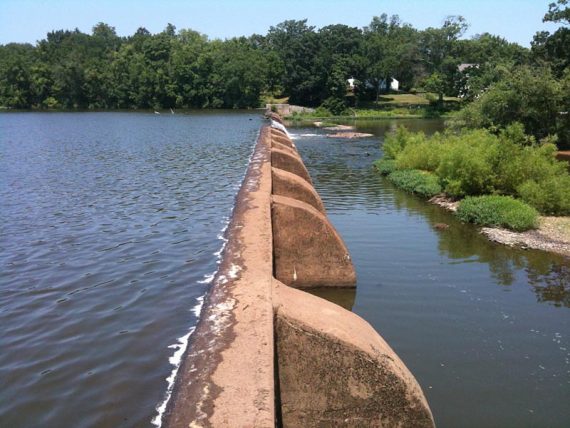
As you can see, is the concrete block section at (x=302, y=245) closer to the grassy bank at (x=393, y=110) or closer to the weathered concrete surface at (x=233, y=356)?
the weathered concrete surface at (x=233, y=356)

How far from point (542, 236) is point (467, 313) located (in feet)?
19.5

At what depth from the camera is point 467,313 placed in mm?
8633

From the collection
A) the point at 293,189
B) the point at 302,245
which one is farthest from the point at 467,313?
the point at 293,189

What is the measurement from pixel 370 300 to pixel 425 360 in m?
1.99

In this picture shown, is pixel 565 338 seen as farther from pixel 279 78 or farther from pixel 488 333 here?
pixel 279 78

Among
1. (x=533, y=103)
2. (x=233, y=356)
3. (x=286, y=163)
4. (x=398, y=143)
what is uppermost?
(x=533, y=103)

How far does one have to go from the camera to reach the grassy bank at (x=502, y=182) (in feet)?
48.8

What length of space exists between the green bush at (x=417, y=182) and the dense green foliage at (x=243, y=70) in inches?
2388

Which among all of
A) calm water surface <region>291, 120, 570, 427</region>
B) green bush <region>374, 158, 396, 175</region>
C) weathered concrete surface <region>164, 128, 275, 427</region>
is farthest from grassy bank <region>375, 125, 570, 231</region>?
weathered concrete surface <region>164, 128, 275, 427</region>

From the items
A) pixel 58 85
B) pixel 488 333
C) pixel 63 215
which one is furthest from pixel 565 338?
pixel 58 85

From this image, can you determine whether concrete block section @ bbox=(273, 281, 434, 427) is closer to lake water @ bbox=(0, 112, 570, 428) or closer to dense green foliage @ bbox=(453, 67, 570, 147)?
lake water @ bbox=(0, 112, 570, 428)

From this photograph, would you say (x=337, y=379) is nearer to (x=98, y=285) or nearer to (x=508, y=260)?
(x=98, y=285)

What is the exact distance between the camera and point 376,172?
→ 26.1 meters

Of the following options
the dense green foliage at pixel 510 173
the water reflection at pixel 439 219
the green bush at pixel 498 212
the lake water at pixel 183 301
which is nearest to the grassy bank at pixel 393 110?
the water reflection at pixel 439 219
